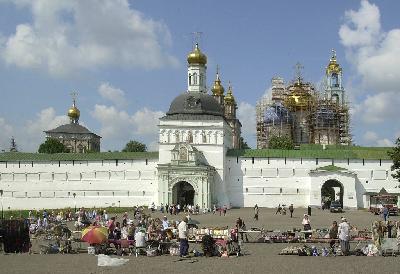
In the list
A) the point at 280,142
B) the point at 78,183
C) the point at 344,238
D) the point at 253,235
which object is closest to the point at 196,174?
the point at 78,183

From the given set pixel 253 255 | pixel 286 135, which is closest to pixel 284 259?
pixel 253 255

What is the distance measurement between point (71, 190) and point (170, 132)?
9.93 metres

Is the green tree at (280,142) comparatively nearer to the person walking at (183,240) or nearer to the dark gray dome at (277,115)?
the dark gray dome at (277,115)

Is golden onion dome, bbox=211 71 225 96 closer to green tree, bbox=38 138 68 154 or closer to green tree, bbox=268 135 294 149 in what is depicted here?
green tree, bbox=268 135 294 149

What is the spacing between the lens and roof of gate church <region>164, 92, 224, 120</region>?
174 feet

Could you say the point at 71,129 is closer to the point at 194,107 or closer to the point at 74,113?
the point at 74,113

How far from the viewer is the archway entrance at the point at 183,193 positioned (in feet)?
169

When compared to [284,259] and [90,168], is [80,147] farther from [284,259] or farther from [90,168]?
[284,259]

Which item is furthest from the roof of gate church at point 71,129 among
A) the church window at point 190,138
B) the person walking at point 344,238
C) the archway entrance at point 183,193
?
the person walking at point 344,238

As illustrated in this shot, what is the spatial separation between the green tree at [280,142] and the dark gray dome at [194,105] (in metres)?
15.0

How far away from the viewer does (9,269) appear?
604 inches

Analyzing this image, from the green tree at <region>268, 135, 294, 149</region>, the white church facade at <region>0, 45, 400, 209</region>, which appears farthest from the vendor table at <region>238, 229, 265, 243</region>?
the green tree at <region>268, 135, 294, 149</region>

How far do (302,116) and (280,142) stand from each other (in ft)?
28.1

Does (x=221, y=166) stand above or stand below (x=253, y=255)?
above
